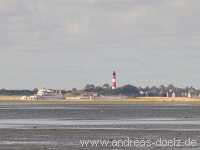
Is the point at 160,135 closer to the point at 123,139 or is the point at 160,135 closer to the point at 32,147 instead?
the point at 123,139

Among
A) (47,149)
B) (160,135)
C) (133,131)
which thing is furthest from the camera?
(133,131)

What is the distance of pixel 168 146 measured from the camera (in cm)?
5556

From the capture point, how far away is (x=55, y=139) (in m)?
61.9

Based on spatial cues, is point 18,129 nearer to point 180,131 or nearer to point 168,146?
point 180,131

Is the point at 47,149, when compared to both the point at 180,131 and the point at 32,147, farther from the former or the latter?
the point at 180,131

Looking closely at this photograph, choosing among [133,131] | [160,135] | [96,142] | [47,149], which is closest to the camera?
[47,149]

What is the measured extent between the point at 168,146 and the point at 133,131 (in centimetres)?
1402

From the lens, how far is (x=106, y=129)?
72688mm

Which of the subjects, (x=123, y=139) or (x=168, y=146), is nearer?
(x=168, y=146)

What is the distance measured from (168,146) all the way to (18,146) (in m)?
8.57

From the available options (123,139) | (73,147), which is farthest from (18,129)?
(73,147)

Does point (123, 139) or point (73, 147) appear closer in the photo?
point (73, 147)

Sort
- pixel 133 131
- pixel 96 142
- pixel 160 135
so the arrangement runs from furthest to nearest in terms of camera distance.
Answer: pixel 133 131 → pixel 160 135 → pixel 96 142

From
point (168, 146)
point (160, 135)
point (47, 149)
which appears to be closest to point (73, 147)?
point (47, 149)
